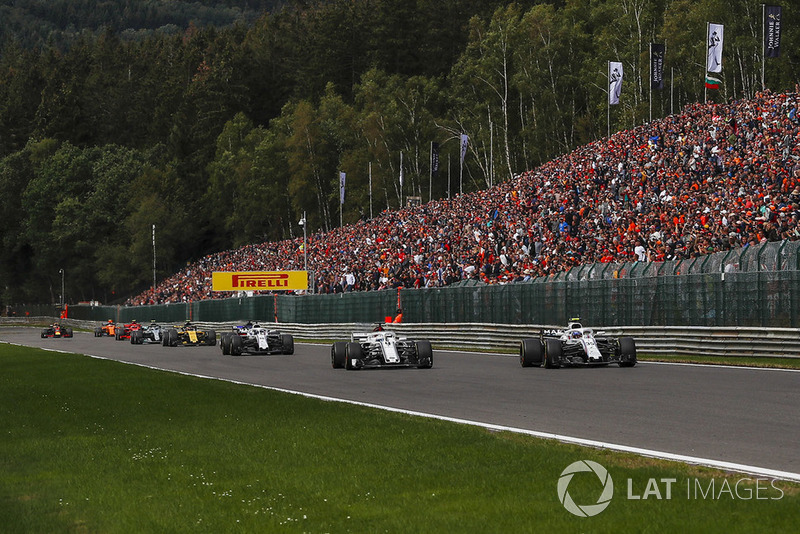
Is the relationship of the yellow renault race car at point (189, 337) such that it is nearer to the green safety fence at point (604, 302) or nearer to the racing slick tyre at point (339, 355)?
the green safety fence at point (604, 302)

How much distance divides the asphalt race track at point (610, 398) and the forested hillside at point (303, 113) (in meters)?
37.2

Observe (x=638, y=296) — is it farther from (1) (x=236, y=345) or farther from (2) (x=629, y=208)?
(1) (x=236, y=345)

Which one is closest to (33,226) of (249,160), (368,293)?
(249,160)

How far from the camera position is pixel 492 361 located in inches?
1130

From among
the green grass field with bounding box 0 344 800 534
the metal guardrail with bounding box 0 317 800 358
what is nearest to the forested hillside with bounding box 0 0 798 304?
the metal guardrail with bounding box 0 317 800 358

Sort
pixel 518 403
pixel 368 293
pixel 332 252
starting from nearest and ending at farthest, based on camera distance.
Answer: pixel 518 403 < pixel 368 293 < pixel 332 252

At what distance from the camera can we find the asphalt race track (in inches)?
438

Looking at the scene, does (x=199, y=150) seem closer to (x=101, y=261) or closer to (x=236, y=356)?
(x=101, y=261)

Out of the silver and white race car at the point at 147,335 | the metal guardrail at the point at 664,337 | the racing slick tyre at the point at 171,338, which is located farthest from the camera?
the silver and white race car at the point at 147,335

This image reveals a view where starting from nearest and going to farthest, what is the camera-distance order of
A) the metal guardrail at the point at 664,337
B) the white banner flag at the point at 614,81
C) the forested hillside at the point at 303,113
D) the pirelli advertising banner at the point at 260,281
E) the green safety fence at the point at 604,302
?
the metal guardrail at the point at 664,337 < the green safety fence at the point at 604,302 < the white banner flag at the point at 614,81 < the pirelli advertising banner at the point at 260,281 < the forested hillside at the point at 303,113

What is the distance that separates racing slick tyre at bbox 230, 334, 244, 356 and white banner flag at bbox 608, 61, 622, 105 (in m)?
23.4

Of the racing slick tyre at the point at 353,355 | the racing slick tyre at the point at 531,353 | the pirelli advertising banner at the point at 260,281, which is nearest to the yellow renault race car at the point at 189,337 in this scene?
the pirelli advertising banner at the point at 260,281

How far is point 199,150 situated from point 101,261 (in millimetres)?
17422

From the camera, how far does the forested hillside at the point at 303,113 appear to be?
231 ft
